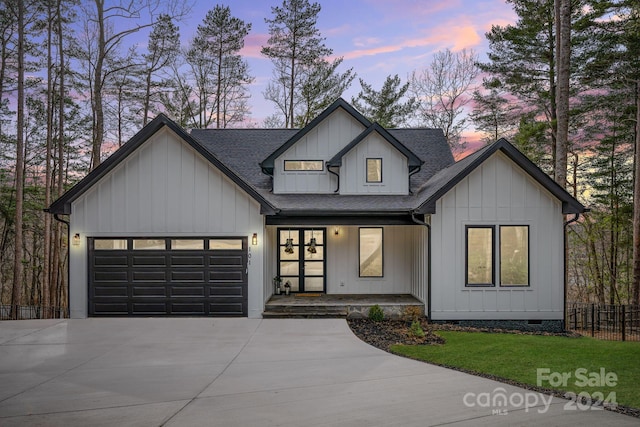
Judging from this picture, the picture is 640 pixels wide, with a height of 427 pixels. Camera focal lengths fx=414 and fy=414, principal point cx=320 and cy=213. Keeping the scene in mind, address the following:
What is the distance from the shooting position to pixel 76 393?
5660 mm

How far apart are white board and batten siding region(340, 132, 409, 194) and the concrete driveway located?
4.96m

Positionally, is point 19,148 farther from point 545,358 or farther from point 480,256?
point 545,358

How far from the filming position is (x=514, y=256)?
10836mm

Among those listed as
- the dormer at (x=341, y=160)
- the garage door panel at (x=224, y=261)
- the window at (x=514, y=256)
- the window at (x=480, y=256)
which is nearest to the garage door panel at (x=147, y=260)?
the garage door panel at (x=224, y=261)

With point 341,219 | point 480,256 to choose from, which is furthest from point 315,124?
point 480,256

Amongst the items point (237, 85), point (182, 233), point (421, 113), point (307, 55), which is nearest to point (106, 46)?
point (237, 85)

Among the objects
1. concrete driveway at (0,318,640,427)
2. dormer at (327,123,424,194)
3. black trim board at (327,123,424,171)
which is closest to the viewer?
concrete driveway at (0,318,640,427)

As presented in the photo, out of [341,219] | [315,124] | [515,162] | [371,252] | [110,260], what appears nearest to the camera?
[515,162]

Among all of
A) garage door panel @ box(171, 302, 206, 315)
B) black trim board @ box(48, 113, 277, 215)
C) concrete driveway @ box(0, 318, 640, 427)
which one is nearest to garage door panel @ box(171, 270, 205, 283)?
garage door panel @ box(171, 302, 206, 315)

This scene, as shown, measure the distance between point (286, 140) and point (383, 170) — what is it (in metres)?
4.46

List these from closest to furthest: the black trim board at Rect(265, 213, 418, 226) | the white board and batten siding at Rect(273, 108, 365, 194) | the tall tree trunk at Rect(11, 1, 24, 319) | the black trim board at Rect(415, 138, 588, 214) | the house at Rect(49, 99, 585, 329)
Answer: the black trim board at Rect(415, 138, 588, 214) < the house at Rect(49, 99, 585, 329) < the black trim board at Rect(265, 213, 418, 226) < the white board and batten siding at Rect(273, 108, 365, 194) < the tall tree trunk at Rect(11, 1, 24, 319)

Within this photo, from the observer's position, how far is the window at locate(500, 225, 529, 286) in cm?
1080

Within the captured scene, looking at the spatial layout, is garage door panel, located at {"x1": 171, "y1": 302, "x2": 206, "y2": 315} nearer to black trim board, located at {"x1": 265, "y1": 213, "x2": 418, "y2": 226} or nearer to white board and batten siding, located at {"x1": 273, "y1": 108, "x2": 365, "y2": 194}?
black trim board, located at {"x1": 265, "y1": 213, "x2": 418, "y2": 226}

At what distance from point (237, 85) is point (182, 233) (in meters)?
14.6
